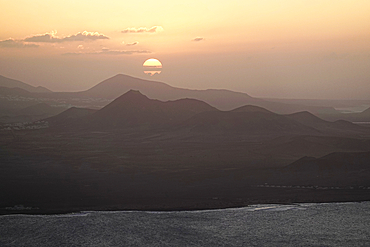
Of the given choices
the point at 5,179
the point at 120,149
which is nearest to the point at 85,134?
the point at 120,149

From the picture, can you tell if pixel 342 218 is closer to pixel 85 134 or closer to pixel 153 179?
pixel 153 179

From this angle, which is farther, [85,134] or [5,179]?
[85,134]

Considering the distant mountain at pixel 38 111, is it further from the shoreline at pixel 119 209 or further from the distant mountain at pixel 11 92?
the shoreline at pixel 119 209

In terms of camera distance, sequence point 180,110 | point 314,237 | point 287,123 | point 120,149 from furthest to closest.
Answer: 1. point 180,110
2. point 287,123
3. point 120,149
4. point 314,237

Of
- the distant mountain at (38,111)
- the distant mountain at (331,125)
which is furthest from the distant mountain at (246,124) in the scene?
the distant mountain at (38,111)

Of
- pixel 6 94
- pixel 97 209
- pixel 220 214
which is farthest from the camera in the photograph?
pixel 6 94

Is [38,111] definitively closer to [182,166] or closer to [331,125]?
[331,125]

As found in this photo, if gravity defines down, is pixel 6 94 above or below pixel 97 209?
above
